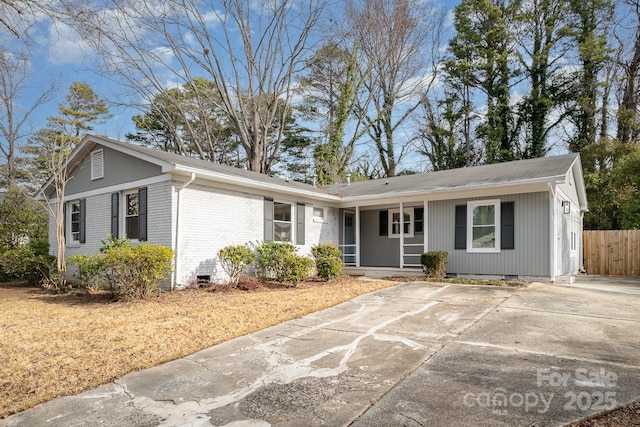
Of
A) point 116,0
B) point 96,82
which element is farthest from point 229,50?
point 116,0

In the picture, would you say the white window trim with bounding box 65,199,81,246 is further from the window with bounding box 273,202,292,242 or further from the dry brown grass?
→ the window with bounding box 273,202,292,242

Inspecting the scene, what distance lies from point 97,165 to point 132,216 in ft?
7.79

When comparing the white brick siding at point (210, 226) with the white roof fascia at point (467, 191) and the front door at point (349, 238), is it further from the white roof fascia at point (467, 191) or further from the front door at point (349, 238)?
the front door at point (349, 238)

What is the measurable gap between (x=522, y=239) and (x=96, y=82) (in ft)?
69.4

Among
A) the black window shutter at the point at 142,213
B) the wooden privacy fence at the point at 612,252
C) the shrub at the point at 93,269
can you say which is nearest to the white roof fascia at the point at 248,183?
the black window shutter at the point at 142,213

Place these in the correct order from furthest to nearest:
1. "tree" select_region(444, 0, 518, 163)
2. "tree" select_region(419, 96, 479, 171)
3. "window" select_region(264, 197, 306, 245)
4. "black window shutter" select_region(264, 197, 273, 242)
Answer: "tree" select_region(419, 96, 479, 171) < "tree" select_region(444, 0, 518, 163) < "window" select_region(264, 197, 306, 245) < "black window shutter" select_region(264, 197, 273, 242)

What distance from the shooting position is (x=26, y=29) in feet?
22.9

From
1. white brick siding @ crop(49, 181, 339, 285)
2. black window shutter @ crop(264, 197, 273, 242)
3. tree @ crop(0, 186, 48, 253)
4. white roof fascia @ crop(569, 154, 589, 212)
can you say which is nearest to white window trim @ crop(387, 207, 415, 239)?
black window shutter @ crop(264, 197, 273, 242)

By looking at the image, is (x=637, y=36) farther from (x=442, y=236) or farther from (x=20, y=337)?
(x=20, y=337)

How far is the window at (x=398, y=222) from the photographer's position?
13906 millimetres

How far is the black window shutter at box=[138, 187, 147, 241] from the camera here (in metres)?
9.88

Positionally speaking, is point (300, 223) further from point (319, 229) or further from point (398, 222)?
point (398, 222)

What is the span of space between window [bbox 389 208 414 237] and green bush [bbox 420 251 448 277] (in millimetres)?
2735

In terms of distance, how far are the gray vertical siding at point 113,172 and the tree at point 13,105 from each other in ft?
8.99
